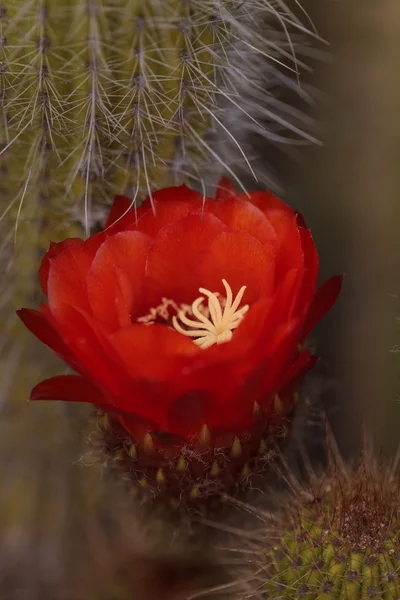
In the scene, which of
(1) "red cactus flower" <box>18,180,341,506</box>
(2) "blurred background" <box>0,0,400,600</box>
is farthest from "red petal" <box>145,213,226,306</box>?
(2) "blurred background" <box>0,0,400,600</box>

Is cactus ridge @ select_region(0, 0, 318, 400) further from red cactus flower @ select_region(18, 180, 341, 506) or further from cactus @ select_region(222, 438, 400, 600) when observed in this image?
cactus @ select_region(222, 438, 400, 600)

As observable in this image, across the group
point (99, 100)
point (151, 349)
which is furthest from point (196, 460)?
point (99, 100)

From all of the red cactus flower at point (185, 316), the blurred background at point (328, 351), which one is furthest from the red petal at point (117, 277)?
the blurred background at point (328, 351)

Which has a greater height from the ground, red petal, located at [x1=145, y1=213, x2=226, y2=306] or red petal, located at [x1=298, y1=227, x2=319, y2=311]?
red petal, located at [x1=145, y1=213, x2=226, y2=306]

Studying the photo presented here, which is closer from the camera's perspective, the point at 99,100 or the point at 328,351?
the point at 99,100

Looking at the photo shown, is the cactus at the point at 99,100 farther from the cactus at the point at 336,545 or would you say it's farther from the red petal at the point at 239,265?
the cactus at the point at 336,545

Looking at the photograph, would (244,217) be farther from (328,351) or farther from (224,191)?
(328,351)
